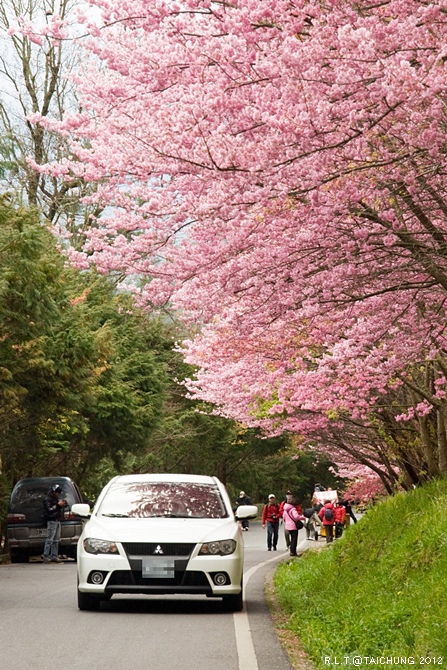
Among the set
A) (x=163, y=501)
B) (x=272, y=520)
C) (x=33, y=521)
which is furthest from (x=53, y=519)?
(x=163, y=501)

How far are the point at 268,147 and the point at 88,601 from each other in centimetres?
575

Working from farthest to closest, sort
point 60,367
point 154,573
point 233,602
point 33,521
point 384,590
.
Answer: point 33,521
point 60,367
point 233,602
point 154,573
point 384,590

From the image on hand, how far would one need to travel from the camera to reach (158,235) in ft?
45.3

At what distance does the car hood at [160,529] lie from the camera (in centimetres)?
1276

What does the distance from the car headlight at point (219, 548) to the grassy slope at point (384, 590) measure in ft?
3.34

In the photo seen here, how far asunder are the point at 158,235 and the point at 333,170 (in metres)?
2.85

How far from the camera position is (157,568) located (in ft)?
41.3

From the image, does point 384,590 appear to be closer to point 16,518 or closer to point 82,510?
point 82,510

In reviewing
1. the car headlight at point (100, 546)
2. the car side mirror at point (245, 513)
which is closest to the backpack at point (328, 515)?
the car side mirror at point (245, 513)

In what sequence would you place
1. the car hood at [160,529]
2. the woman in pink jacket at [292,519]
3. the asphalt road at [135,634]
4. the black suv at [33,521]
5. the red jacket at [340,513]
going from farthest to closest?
the red jacket at [340,513] < the woman in pink jacket at [292,519] < the black suv at [33,521] < the car hood at [160,529] < the asphalt road at [135,634]

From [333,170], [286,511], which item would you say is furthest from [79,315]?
[333,170]

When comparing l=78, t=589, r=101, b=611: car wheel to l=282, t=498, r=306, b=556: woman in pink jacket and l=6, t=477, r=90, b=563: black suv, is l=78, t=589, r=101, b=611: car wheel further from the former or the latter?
l=282, t=498, r=306, b=556: woman in pink jacket

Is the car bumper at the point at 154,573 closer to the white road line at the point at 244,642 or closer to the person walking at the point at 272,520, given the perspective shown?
the white road line at the point at 244,642

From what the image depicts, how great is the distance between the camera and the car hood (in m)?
12.8
